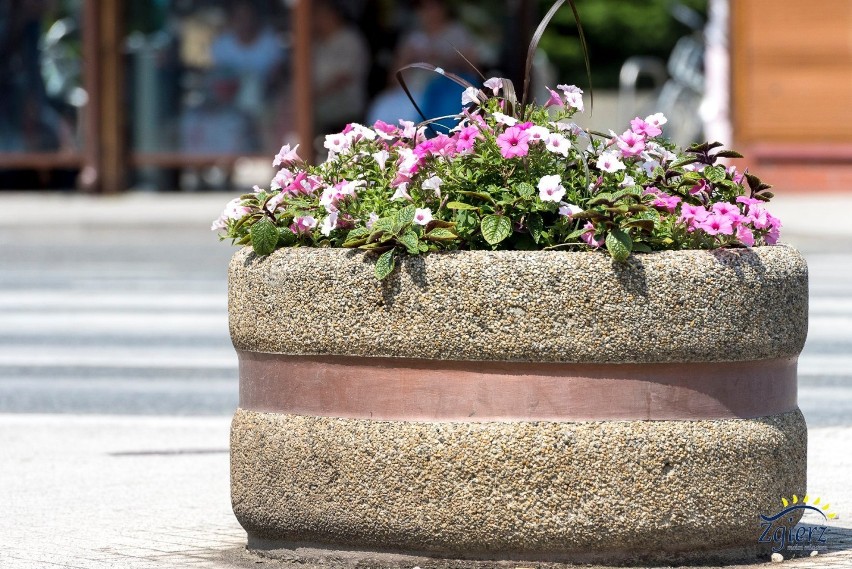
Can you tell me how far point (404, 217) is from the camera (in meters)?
4.41

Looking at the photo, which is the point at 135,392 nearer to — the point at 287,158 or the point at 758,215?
the point at 287,158

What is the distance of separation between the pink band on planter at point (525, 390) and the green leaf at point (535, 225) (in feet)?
1.25

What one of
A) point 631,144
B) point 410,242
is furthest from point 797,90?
point 410,242

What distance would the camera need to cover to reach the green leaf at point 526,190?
14.6ft

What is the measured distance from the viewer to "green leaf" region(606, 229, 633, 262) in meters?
4.22

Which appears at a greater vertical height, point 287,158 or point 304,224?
point 287,158

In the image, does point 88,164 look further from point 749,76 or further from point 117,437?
point 117,437

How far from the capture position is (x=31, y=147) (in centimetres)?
1984

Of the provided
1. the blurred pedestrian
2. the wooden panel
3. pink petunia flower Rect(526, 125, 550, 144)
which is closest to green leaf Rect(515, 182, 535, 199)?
pink petunia flower Rect(526, 125, 550, 144)

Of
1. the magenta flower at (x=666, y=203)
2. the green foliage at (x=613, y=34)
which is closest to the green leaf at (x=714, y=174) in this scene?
the magenta flower at (x=666, y=203)

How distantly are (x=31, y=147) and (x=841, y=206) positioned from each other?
31.5ft

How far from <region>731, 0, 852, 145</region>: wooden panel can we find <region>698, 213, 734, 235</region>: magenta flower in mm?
15239

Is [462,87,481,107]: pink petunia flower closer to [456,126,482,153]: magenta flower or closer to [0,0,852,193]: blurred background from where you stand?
[456,126,482,153]: magenta flower

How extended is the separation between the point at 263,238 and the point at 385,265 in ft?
1.56
